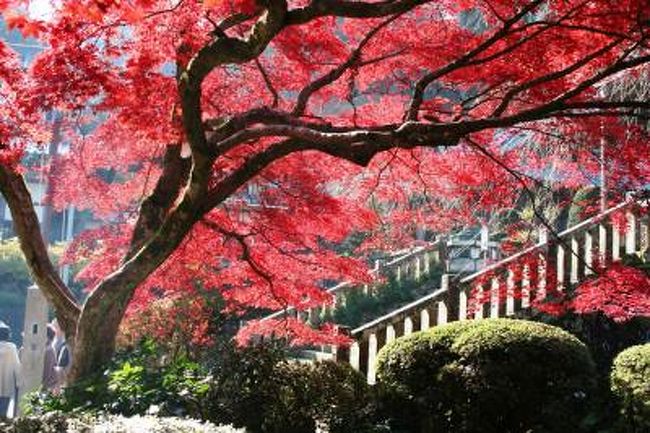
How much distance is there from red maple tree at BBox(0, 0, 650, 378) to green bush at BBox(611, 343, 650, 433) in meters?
1.90

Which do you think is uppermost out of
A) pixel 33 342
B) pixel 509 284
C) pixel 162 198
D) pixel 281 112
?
pixel 281 112

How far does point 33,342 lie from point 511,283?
24.4 ft

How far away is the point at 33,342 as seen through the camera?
11.8 m

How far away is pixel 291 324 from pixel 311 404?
2718 mm

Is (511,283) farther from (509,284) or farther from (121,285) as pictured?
(121,285)

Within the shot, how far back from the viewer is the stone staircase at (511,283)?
29.0 feet

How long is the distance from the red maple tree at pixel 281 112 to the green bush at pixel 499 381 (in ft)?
5.14

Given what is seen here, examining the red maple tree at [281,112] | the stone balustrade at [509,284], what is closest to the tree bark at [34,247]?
the red maple tree at [281,112]

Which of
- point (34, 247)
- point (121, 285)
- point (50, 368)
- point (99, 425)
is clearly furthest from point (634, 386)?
point (50, 368)

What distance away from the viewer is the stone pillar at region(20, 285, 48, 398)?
11.7m

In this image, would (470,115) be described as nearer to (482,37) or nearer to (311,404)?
(482,37)

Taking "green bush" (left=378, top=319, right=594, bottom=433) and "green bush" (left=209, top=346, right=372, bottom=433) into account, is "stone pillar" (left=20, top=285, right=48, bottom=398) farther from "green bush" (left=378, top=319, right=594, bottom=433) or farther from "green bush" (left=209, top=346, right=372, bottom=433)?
"green bush" (left=378, top=319, right=594, bottom=433)

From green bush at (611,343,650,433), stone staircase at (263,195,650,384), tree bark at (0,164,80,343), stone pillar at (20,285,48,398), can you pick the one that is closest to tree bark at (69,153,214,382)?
tree bark at (0,164,80,343)

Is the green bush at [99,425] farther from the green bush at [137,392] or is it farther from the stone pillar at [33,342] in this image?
the stone pillar at [33,342]
